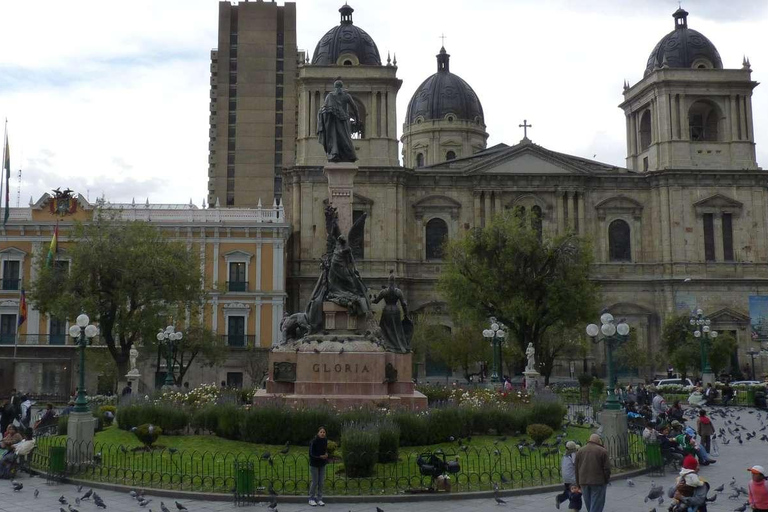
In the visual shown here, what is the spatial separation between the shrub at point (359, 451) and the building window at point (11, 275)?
3862cm

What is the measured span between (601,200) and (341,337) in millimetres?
41300

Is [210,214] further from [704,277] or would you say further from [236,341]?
[704,277]

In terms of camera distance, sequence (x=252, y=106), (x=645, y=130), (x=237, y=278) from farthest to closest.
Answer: (x=252, y=106)
(x=645, y=130)
(x=237, y=278)

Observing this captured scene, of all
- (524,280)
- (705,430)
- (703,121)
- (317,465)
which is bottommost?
(705,430)

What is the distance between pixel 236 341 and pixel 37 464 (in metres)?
32.4

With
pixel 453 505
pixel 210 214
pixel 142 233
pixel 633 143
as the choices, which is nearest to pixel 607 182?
pixel 633 143

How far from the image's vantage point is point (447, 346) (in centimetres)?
4862

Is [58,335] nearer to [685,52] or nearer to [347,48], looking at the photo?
[347,48]

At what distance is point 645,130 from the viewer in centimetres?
6306

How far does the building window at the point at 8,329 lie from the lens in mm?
47062

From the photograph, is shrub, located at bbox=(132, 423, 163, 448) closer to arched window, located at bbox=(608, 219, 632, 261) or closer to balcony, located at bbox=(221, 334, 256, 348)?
balcony, located at bbox=(221, 334, 256, 348)

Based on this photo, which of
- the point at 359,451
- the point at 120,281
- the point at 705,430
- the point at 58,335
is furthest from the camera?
the point at 58,335

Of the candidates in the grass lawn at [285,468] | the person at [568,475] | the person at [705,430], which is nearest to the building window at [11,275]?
the grass lawn at [285,468]

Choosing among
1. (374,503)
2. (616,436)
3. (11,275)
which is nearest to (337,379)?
(374,503)
